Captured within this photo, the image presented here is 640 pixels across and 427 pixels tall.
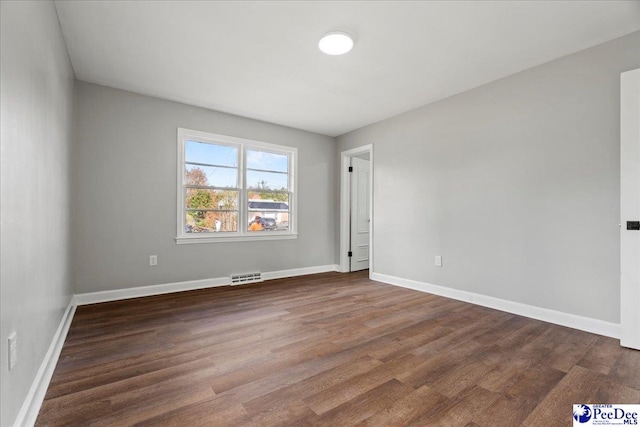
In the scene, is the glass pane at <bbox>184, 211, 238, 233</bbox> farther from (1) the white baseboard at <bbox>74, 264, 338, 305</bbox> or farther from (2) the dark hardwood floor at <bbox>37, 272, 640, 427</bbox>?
(2) the dark hardwood floor at <bbox>37, 272, 640, 427</bbox>

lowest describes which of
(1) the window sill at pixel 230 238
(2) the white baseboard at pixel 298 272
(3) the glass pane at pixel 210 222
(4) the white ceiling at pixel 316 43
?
(2) the white baseboard at pixel 298 272

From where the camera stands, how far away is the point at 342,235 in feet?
17.8

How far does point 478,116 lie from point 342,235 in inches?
115

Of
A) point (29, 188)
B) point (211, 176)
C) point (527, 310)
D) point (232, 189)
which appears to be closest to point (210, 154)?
point (211, 176)

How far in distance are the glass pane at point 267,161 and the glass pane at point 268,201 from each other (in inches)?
16.7

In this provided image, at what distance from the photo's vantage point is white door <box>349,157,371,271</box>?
18.0ft

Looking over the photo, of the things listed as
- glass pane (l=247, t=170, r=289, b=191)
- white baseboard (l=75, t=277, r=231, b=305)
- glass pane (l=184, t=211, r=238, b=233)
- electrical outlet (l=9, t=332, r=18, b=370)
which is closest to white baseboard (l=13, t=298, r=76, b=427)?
electrical outlet (l=9, t=332, r=18, b=370)

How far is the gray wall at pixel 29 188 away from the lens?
1.21 m

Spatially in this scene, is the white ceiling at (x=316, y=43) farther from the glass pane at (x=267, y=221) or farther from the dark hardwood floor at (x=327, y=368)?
the dark hardwood floor at (x=327, y=368)

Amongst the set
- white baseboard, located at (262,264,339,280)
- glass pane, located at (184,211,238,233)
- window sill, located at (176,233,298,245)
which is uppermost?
glass pane, located at (184,211,238,233)

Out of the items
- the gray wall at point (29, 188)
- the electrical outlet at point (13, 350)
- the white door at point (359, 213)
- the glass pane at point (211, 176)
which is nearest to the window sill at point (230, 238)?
the glass pane at point (211, 176)

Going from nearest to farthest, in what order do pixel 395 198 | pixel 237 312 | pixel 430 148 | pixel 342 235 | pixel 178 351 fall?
pixel 178 351
pixel 237 312
pixel 430 148
pixel 395 198
pixel 342 235

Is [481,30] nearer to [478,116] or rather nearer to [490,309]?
[478,116]

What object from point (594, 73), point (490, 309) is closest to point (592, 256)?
point (490, 309)
